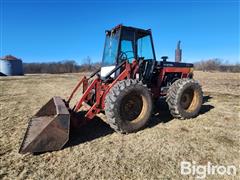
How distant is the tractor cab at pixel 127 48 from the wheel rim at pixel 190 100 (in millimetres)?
1310

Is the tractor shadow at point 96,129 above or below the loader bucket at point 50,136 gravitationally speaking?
below

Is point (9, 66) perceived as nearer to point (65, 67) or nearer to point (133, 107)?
point (65, 67)

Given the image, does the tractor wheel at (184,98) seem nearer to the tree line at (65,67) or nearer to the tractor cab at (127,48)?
the tractor cab at (127,48)

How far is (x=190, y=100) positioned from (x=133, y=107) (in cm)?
220

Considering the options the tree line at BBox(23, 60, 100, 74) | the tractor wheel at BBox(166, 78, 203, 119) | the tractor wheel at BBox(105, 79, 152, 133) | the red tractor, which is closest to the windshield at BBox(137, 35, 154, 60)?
the red tractor

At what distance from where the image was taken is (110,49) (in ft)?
18.7

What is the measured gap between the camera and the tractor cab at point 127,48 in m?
5.30

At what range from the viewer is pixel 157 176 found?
9.60ft

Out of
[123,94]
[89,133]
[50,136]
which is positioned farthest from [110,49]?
[50,136]

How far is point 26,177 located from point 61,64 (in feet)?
241

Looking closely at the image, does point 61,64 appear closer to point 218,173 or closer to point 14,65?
point 14,65

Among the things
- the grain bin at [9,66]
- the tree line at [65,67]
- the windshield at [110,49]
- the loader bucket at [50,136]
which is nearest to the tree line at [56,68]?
the tree line at [65,67]

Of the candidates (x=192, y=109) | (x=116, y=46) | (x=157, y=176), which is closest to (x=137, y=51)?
(x=116, y=46)

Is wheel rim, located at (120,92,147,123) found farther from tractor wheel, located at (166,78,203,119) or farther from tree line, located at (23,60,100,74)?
tree line, located at (23,60,100,74)
